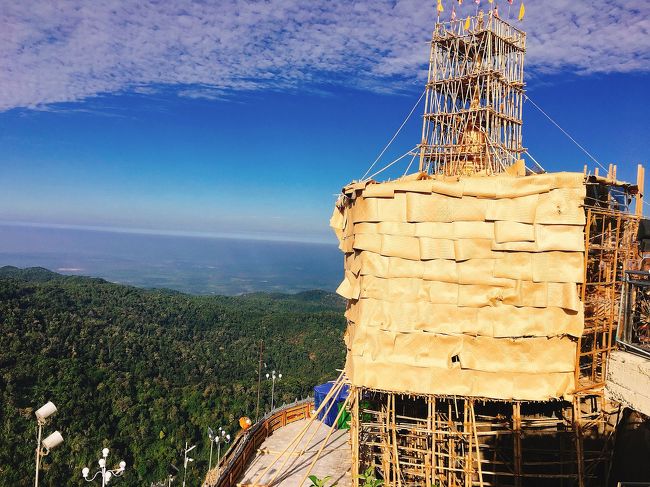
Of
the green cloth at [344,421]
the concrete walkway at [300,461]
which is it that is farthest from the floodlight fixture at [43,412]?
the green cloth at [344,421]

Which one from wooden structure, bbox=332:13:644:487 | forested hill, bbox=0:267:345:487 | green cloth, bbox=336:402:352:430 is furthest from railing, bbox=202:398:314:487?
forested hill, bbox=0:267:345:487

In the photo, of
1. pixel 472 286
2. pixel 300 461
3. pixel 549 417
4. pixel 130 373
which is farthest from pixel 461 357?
pixel 130 373

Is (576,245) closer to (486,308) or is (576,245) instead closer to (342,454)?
(486,308)

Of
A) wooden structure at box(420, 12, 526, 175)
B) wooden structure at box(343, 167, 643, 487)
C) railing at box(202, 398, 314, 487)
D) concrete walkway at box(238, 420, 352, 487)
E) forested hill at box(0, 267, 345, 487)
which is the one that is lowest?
forested hill at box(0, 267, 345, 487)

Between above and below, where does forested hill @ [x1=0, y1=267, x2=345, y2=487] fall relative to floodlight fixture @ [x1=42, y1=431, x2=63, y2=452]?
below

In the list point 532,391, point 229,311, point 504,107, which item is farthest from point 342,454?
point 229,311

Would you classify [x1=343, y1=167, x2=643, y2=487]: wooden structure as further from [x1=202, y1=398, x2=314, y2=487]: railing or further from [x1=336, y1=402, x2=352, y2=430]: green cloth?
[x1=202, y1=398, x2=314, y2=487]: railing
